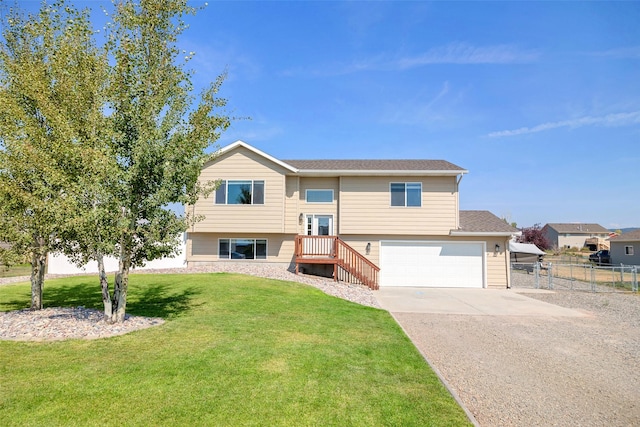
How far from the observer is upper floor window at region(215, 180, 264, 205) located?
1623cm

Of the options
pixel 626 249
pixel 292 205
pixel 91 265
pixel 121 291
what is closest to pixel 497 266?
pixel 292 205

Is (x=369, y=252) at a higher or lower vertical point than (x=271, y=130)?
lower

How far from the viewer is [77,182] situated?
6293mm

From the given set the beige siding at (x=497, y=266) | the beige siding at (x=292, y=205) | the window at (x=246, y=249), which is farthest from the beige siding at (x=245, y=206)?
the beige siding at (x=497, y=266)

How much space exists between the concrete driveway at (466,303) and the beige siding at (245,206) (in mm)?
6296

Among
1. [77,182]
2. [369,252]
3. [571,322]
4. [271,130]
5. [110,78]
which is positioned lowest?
[571,322]

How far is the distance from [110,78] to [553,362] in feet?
34.0

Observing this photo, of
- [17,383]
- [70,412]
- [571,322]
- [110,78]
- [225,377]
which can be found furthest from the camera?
[571,322]

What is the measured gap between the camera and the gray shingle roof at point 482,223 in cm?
1592

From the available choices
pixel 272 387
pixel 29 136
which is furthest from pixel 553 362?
pixel 29 136

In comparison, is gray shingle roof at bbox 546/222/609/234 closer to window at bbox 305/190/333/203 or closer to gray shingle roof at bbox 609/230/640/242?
gray shingle roof at bbox 609/230/640/242

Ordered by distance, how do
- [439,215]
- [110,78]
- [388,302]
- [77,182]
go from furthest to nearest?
1. [439,215]
2. [388,302]
3. [110,78]
4. [77,182]

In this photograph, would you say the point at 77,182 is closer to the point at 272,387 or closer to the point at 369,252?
the point at 272,387

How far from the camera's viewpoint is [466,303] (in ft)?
38.4
